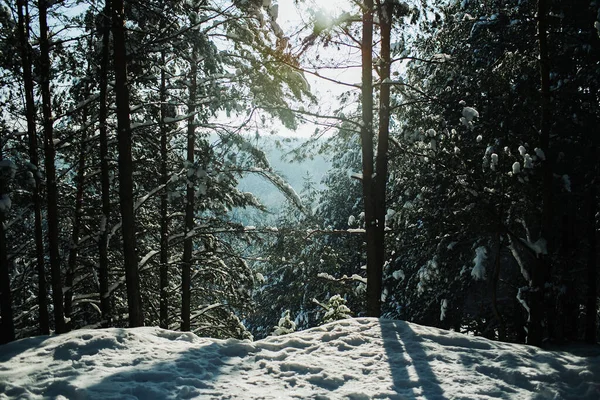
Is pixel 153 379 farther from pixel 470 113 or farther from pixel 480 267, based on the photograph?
pixel 480 267

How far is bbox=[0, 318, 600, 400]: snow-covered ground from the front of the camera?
13.6 feet

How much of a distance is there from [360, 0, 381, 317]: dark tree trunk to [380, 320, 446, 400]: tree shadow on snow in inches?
89.5

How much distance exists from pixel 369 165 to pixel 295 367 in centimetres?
486

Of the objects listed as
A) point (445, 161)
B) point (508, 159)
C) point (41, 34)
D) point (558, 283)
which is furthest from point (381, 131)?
point (41, 34)

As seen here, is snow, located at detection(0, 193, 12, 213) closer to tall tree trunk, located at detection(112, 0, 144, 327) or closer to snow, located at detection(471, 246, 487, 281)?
tall tree trunk, located at detection(112, 0, 144, 327)

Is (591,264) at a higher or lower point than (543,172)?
lower

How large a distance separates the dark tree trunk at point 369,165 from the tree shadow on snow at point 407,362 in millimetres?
2274

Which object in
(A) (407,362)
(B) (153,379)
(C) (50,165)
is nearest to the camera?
(B) (153,379)

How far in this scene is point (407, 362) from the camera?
4.97 meters

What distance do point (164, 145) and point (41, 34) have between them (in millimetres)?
4345

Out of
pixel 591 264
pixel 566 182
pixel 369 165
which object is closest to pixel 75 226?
pixel 369 165

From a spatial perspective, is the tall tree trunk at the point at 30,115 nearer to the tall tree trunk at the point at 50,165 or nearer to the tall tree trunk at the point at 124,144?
the tall tree trunk at the point at 50,165

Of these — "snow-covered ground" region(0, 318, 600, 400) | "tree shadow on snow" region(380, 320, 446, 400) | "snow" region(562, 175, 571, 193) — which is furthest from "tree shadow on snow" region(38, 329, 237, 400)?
"snow" region(562, 175, 571, 193)

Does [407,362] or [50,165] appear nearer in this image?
[407,362]
